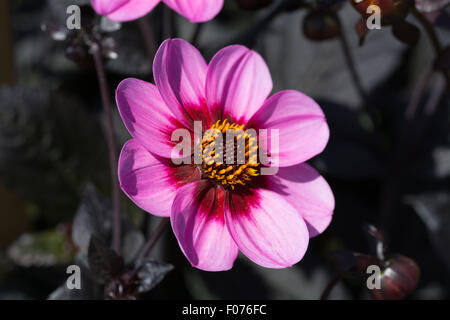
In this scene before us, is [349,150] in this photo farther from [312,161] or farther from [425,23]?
[425,23]

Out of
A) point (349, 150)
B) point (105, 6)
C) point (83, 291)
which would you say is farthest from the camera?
point (349, 150)

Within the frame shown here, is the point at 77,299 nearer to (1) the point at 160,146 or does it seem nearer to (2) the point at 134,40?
(1) the point at 160,146

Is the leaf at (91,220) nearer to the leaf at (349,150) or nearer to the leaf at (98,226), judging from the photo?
the leaf at (98,226)

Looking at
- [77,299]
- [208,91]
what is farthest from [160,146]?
[77,299]

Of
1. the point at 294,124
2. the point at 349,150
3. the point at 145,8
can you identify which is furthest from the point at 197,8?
the point at 349,150

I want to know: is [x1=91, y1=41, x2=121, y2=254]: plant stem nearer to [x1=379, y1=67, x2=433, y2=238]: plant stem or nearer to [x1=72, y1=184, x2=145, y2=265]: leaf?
[x1=72, y1=184, x2=145, y2=265]: leaf
